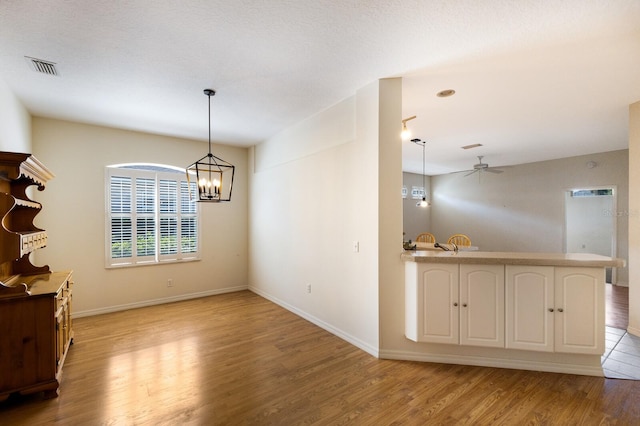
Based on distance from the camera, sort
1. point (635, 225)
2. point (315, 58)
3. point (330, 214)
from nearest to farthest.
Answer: point (315, 58) < point (635, 225) < point (330, 214)

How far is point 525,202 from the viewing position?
7.21 m

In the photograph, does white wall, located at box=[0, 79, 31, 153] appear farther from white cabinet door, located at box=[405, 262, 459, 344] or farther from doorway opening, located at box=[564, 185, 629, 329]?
doorway opening, located at box=[564, 185, 629, 329]

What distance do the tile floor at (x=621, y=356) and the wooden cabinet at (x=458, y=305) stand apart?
1.05 meters

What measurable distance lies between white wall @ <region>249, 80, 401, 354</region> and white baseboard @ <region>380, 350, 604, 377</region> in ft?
1.00

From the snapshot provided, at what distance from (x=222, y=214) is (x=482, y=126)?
186 inches

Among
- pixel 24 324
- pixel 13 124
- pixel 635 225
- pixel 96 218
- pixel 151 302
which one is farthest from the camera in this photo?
pixel 151 302

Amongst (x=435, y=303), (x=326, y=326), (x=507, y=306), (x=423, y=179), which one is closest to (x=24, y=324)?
(x=326, y=326)

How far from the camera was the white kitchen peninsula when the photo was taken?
2.57 metres

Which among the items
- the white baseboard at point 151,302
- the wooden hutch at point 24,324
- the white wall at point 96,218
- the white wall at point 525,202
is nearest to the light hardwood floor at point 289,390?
the wooden hutch at point 24,324

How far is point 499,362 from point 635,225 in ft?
8.43

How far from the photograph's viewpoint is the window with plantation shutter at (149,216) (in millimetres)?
4535

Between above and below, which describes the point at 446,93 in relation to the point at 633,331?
above

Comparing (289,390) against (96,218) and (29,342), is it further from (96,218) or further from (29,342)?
(96,218)

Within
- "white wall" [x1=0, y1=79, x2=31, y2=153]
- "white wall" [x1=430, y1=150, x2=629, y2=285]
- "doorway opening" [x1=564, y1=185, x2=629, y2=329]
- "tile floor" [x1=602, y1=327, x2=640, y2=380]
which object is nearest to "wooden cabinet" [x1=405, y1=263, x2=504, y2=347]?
"tile floor" [x1=602, y1=327, x2=640, y2=380]
